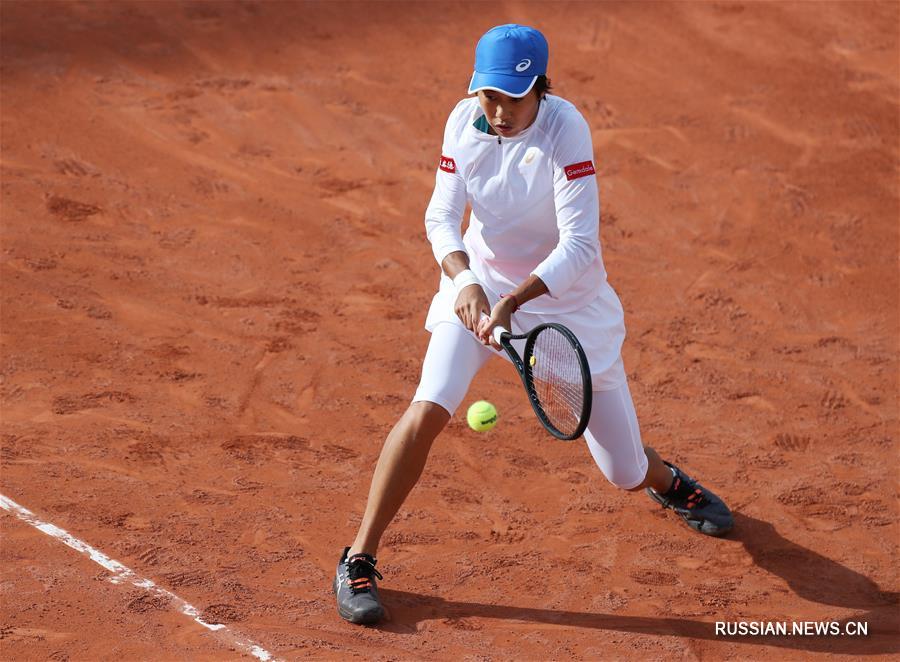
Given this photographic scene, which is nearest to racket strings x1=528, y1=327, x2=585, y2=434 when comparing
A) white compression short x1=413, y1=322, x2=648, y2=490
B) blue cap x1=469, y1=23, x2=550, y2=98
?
white compression short x1=413, y1=322, x2=648, y2=490

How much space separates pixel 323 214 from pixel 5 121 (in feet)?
8.36

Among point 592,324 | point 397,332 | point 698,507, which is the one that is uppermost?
point 592,324

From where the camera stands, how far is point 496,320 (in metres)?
4.66

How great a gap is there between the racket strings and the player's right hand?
0.25m

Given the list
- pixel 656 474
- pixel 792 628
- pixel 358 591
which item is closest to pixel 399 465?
pixel 358 591

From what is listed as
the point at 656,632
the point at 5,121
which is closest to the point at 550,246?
the point at 656,632

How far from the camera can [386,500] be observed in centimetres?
486

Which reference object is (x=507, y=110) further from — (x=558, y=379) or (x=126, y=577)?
(x=126, y=577)

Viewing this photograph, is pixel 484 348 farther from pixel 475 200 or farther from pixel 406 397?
pixel 406 397

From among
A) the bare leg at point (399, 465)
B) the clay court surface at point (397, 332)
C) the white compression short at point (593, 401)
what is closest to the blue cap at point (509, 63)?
the white compression short at point (593, 401)

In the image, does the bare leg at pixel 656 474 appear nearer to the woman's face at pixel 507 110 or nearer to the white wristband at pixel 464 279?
the white wristband at pixel 464 279

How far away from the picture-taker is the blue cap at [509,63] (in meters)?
4.59

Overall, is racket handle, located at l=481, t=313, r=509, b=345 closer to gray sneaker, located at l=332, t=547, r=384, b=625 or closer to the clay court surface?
gray sneaker, located at l=332, t=547, r=384, b=625

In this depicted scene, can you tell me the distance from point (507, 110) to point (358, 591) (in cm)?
196
